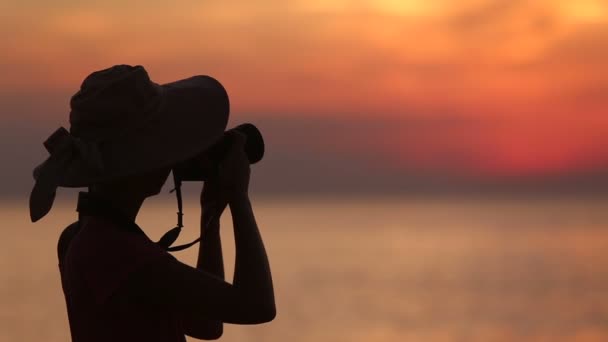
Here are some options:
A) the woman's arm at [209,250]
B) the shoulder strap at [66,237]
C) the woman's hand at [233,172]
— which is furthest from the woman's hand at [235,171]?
the shoulder strap at [66,237]

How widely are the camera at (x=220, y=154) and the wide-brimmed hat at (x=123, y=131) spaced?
0.06m

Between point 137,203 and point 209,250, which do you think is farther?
point 209,250

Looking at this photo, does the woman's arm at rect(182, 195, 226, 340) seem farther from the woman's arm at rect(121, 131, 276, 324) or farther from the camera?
the woman's arm at rect(121, 131, 276, 324)

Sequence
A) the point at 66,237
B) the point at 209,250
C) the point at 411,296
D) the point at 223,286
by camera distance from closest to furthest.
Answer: the point at 223,286
the point at 66,237
the point at 209,250
the point at 411,296

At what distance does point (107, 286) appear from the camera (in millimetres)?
2412

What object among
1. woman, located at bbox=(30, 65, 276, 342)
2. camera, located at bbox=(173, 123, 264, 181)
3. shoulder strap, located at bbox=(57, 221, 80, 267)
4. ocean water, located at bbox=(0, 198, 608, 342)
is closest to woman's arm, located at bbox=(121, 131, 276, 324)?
woman, located at bbox=(30, 65, 276, 342)

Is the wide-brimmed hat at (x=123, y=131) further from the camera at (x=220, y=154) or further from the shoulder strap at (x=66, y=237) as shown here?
the shoulder strap at (x=66, y=237)

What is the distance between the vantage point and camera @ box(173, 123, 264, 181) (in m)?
2.51

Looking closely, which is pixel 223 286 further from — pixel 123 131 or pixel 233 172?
pixel 123 131

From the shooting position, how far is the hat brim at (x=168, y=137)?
2396 millimetres

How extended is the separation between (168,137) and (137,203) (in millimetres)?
177

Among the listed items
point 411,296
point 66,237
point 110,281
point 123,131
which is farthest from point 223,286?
→ point 411,296

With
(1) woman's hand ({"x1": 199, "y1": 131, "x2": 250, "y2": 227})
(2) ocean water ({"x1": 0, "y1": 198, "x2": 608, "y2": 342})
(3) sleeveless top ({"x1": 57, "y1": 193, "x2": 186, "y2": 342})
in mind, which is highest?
(1) woman's hand ({"x1": 199, "y1": 131, "x2": 250, "y2": 227})

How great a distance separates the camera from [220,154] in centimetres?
251
